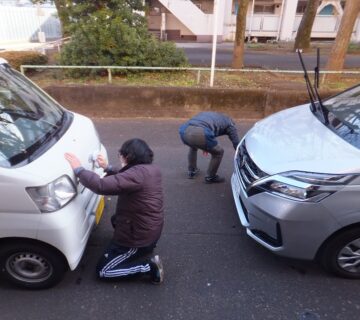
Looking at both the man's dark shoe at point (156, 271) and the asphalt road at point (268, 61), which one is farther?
the asphalt road at point (268, 61)

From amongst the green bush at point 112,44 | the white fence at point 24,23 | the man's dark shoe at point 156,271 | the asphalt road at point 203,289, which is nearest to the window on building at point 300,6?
the white fence at point 24,23

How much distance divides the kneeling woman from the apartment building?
74.6ft

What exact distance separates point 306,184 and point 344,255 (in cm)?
67

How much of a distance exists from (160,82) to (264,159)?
4.84 m

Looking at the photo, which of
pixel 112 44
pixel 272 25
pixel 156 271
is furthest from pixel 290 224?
pixel 272 25

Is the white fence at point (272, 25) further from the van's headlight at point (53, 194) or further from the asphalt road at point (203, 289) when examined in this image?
the van's headlight at point (53, 194)

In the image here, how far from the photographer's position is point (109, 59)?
730 cm

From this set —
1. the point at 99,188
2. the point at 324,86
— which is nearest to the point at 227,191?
the point at 99,188

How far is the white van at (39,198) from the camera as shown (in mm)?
2008

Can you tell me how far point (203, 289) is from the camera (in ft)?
8.08

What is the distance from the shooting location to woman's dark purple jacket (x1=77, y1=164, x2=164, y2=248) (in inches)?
87.3

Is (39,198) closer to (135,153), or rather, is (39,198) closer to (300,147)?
(135,153)

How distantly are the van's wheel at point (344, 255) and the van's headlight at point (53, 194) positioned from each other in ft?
6.24

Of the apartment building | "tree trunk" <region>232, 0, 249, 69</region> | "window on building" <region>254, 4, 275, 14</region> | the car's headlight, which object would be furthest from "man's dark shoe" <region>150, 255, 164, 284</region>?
"window on building" <region>254, 4, 275, 14</region>
